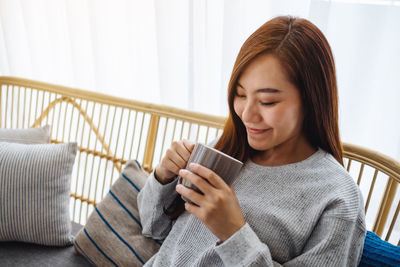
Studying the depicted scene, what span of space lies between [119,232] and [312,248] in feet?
1.89

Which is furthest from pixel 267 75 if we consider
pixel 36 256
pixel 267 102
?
pixel 36 256

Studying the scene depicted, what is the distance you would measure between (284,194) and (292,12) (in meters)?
0.68

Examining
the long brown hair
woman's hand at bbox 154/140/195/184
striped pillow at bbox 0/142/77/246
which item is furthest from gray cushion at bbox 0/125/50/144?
the long brown hair

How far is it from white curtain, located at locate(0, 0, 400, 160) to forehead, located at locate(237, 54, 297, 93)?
54cm

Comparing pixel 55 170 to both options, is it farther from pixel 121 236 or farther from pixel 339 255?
pixel 339 255

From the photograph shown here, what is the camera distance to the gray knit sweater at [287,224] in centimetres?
64

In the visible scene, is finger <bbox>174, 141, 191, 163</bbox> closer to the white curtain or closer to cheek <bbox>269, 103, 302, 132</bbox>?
cheek <bbox>269, 103, 302, 132</bbox>

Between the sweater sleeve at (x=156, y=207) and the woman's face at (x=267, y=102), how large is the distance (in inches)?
10.2

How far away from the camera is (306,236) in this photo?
0.70 metres

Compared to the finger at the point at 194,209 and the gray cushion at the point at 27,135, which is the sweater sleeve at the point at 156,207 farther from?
the gray cushion at the point at 27,135

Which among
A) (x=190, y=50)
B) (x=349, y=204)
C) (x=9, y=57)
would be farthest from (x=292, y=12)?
(x=9, y=57)

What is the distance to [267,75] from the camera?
69 cm

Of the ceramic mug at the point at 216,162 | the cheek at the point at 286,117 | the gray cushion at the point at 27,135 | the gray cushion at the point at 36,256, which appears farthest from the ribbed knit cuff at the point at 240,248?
the gray cushion at the point at 27,135

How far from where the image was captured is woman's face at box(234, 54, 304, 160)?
689 millimetres
